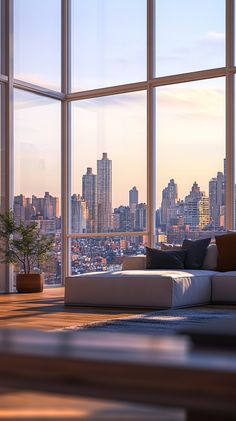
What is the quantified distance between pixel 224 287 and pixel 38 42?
4952mm

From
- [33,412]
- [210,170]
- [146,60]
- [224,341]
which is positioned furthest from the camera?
[146,60]

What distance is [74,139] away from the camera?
1008 centimetres

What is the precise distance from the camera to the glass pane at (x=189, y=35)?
343 inches

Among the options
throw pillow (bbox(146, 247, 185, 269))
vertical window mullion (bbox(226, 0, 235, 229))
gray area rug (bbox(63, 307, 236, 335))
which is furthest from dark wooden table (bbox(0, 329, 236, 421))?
vertical window mullion (bbox(226, 0, 235, 229))

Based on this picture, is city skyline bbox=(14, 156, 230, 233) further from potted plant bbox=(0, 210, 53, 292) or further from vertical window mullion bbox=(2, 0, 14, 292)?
potted plant bbox=(0, 210, 53, 292)

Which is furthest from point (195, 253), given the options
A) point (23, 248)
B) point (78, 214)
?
point (78, 214)

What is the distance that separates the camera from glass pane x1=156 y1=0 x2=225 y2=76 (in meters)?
8.70

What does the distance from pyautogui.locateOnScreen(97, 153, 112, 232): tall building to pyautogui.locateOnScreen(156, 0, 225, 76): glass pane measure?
59.7 inches

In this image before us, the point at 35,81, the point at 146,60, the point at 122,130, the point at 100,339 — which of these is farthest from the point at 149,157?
the point at 100,339

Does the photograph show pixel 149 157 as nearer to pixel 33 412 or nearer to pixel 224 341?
pixel 33 412

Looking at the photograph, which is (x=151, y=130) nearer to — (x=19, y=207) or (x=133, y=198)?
(x=133, y=198)

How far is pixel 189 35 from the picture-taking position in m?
9.05

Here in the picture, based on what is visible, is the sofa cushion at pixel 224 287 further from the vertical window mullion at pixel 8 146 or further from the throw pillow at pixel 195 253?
the vertical window mullion at pixel 8 146

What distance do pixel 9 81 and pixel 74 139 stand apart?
1.57m
